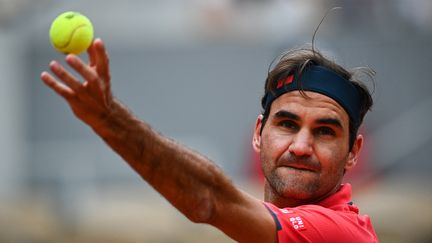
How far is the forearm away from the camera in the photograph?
486 centimetres

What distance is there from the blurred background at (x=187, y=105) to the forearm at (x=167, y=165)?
11231 millimetres

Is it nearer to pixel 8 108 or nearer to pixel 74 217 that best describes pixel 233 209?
pixel 74 217

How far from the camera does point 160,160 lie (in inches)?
195

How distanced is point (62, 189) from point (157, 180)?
15430mm

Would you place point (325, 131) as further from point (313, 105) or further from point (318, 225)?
point (318, 225)

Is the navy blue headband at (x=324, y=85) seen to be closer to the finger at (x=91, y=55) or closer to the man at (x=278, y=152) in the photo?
the man at (x=278, y=152)

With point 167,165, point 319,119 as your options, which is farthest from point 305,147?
point 167,165

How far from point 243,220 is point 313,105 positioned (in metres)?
1.13

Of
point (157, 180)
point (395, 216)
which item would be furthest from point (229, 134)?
point (157, 180)

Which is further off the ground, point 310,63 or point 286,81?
point 310,63

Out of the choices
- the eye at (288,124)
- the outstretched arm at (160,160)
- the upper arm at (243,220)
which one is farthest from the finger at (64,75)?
the eye at (288,124)

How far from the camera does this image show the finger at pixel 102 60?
461cm

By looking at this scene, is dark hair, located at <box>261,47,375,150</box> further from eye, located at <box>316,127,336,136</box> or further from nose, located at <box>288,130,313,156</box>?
nose, located at <box>288,130,313,156</box>

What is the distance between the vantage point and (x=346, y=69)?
20.9 ft
